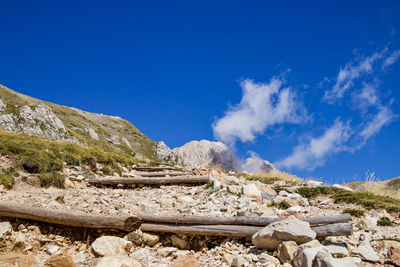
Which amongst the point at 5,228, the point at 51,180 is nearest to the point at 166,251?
the point at 5,228

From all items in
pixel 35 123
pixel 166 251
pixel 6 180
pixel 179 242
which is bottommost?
pixel 166 251

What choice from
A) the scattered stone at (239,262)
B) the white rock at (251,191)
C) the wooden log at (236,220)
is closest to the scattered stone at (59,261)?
the wooden log at (236,220)

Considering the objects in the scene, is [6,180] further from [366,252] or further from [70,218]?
[366,252]

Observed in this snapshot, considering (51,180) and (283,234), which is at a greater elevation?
(51,180)

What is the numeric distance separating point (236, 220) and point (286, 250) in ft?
5.09

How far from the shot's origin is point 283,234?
16.4 feet

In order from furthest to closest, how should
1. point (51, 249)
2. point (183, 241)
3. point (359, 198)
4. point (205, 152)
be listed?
point (205, 152), point (359, 198), point (183, 241), point (51, 249)

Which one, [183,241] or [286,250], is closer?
[286,250]

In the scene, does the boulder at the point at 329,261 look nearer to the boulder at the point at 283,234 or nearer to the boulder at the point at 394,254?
the boulder at the point at 283,234

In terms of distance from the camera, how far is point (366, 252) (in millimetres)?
4734

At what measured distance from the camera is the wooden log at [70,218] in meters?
6.45

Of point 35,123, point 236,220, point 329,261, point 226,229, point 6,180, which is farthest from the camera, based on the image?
point 35,123

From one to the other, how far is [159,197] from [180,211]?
240cm

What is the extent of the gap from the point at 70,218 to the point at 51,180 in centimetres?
484
